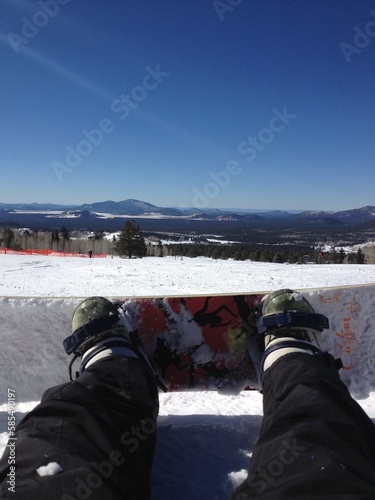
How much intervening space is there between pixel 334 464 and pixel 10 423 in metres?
2.43

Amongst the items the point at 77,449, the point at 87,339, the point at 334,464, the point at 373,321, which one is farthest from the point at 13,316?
the point at 373,321

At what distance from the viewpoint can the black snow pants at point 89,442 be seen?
4.05 feet

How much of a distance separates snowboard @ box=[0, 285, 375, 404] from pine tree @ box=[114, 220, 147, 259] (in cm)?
3406

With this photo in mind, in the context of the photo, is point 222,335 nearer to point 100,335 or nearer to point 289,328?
point 289,328

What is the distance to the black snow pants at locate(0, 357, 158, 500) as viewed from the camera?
1.23m

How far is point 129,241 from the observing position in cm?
3738

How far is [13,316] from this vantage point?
10.7 ft

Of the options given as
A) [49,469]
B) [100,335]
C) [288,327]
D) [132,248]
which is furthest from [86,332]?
[132,248]

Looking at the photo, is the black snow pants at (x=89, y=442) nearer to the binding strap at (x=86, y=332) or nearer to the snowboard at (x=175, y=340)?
the binding strap at (x=86, y=332)

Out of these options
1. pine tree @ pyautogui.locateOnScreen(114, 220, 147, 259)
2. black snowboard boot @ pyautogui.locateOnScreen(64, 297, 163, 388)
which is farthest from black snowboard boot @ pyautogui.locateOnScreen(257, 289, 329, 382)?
pine tree @ pyautogui.locateOnScreen(114, 220, 147, 259)

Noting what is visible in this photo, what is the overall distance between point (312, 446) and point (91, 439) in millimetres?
919

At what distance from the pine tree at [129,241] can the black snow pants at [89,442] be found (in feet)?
117

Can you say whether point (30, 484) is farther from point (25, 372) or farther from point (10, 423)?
point (25, 372)


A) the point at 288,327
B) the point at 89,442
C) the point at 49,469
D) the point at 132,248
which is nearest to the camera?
the point at 49,469
